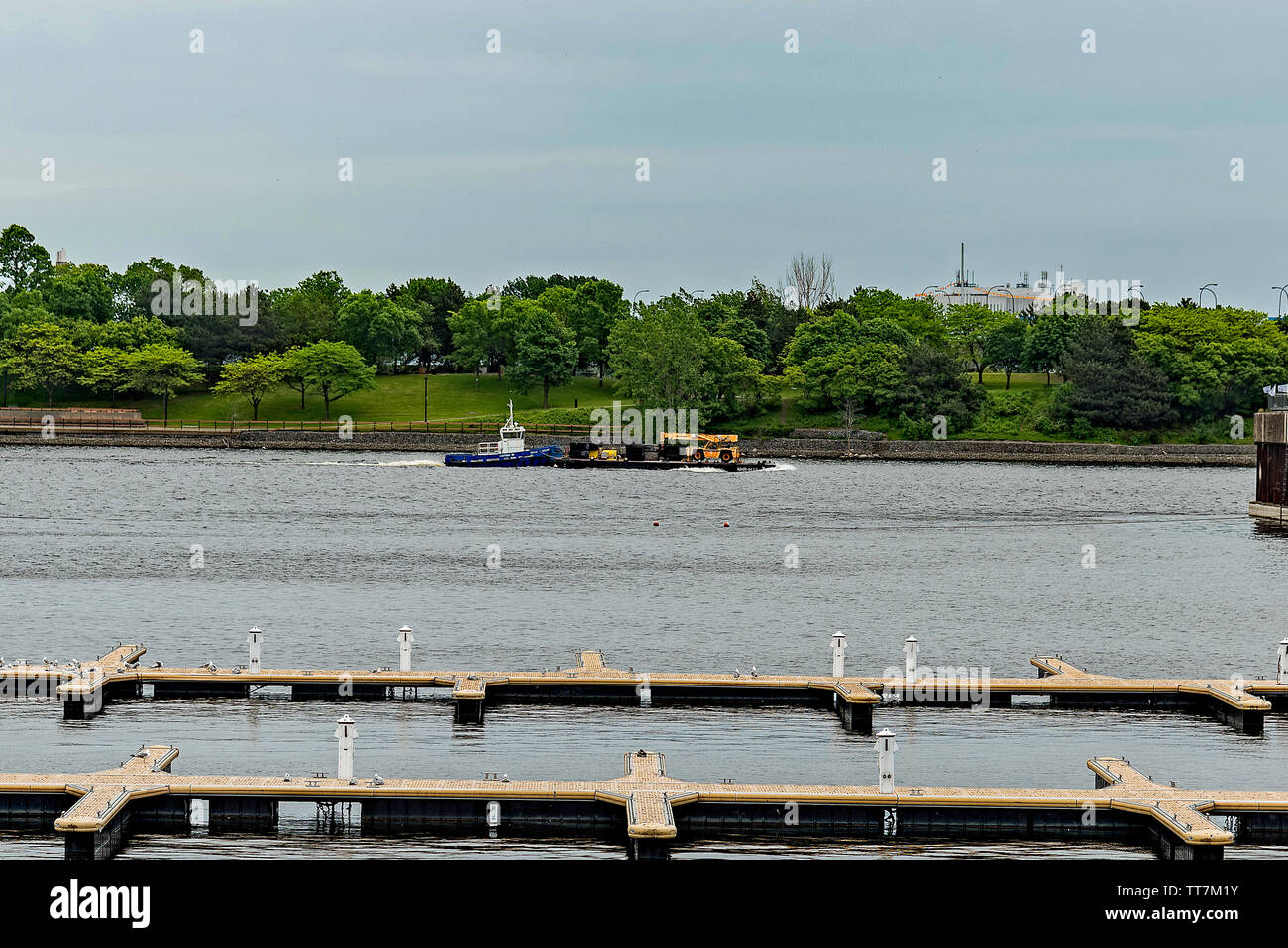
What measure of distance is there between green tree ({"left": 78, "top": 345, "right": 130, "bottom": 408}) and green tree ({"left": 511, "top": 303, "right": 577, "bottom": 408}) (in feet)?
158

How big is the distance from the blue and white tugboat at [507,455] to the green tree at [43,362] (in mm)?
58269

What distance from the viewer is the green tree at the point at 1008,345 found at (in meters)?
190

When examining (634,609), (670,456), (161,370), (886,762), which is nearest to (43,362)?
(161,370)

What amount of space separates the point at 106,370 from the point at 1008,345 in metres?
115

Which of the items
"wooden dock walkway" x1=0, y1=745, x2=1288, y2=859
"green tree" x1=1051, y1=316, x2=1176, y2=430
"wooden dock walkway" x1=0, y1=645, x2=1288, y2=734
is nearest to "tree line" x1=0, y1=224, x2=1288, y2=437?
"green tree" x1=1051, y1=316, x2=1176, y2=430

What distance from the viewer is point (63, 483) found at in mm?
118000

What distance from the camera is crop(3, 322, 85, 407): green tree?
7018 inches

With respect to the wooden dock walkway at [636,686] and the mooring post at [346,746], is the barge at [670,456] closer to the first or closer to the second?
the wooden dock walkway at [636,686]

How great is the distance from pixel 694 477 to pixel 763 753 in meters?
107

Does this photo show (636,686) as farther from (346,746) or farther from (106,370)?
(106,370)
